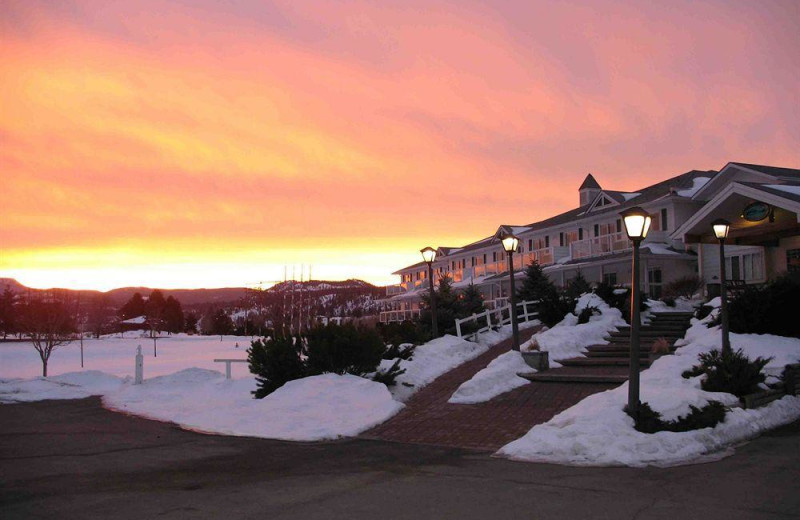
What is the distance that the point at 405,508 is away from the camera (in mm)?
6785

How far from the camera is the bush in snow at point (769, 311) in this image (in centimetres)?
1680

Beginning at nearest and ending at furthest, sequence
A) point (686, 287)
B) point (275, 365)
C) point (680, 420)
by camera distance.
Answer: point (680, 420) < point (275, 365) < point (686, 287)

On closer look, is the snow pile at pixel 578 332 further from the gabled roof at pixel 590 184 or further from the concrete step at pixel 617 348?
the gabled roof at pixel 590 184

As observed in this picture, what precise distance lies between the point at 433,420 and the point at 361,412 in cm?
158

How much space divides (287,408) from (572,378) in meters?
6.50

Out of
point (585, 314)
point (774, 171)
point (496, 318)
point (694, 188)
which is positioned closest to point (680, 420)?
point (585, 314)

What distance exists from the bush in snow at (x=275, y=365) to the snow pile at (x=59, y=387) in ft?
23.0

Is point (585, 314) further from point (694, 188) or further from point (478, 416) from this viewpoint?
point (694, 188)

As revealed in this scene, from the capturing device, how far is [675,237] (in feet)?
78.3

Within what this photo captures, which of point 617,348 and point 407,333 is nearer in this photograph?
point 617,348

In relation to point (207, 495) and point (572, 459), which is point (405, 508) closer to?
point (207, 495)

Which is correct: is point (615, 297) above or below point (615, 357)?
above

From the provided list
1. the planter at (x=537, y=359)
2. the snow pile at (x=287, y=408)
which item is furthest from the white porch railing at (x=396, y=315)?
the planter at (x=537, y=359)

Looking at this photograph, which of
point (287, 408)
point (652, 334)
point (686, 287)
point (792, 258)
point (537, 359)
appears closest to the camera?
point (287, 408)
